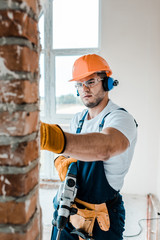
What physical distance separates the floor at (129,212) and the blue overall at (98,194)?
3.42 feet

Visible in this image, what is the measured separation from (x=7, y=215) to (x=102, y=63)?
1.29 meters

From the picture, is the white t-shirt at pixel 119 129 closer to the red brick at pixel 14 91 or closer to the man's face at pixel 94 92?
the man's face at pixel 94 92

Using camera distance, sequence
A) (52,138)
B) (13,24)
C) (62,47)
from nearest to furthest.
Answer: (13,24) < (52,138) < (62,47)

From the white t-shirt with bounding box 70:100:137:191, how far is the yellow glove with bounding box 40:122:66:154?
417mm

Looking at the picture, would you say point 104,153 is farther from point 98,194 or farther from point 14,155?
point 98,194

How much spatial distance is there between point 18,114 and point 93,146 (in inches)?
17.3

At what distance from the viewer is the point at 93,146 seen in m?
0.95

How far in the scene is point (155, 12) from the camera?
123 inches

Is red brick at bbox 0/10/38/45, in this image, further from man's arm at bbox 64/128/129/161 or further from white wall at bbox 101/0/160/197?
white wall at bbox 101/0/160/197

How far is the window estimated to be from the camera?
3.47 metres

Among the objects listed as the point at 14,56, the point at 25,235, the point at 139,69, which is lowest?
the point at 25,235

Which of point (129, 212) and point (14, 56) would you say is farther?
point (129, 212)

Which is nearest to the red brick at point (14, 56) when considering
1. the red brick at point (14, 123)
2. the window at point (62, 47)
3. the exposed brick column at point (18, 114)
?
the exposed brick column at point (18, 114)

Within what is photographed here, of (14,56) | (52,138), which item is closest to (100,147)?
(52,138)
